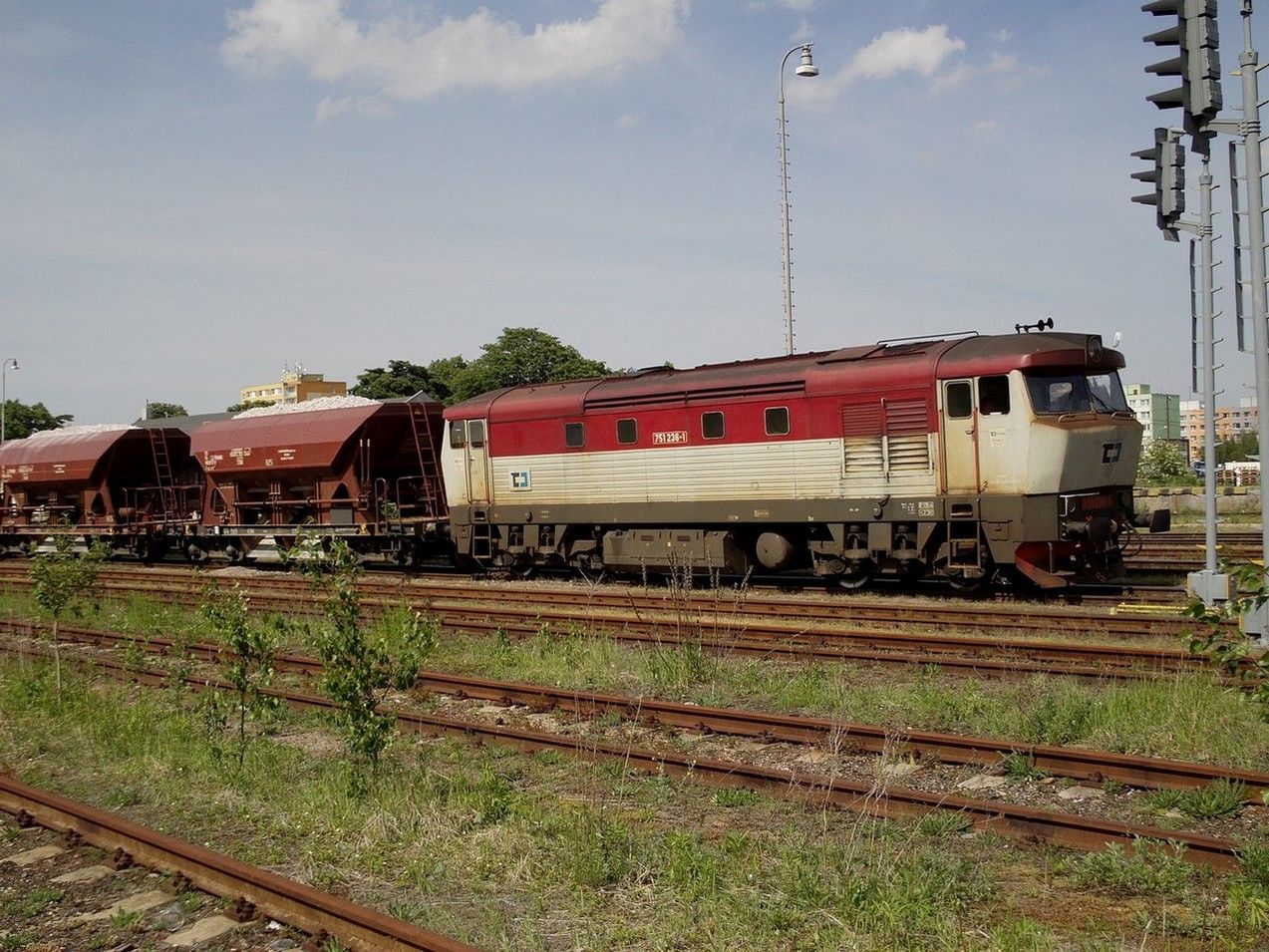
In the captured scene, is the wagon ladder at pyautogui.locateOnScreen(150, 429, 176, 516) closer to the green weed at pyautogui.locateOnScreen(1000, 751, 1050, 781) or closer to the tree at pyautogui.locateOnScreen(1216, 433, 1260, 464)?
the green weed at pyautogui.locateOnScreen(1000, 751, 1050, 781)

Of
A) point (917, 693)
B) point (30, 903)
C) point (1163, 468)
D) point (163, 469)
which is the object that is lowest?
point (30, 903)

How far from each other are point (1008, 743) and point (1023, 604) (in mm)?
7187

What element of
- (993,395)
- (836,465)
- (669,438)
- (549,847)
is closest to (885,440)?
(836,465)

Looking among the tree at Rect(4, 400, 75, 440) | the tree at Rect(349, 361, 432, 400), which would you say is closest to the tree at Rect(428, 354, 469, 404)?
the tree at Rect(349, 361, 432, 400)

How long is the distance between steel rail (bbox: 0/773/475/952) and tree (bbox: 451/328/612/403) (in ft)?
164

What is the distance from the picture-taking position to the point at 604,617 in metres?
15.1

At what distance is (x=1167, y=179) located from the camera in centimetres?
1334

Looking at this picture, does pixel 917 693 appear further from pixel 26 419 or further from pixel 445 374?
pixel 26 419

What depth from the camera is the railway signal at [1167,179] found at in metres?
13.3

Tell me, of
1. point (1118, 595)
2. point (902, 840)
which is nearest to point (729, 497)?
point (1118, 595)

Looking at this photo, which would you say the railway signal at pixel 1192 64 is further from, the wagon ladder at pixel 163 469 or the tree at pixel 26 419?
the tree at pixel 26 419

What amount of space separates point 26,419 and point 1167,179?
7566 centimetres

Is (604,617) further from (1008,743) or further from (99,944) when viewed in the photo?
(99,944)

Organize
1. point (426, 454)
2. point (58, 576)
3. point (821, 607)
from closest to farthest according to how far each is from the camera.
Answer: point (58, 576), point (821, 607), point (426, 454)
